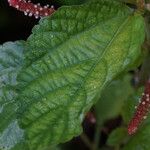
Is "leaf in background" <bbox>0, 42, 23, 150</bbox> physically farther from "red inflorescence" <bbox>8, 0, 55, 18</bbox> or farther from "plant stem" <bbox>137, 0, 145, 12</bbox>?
"plant stem" <bbox>137, 0, 145, 12</bbox>

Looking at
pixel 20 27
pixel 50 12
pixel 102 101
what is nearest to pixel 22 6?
pixel 50 12

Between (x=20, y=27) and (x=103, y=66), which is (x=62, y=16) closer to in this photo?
(x=103, y=66)

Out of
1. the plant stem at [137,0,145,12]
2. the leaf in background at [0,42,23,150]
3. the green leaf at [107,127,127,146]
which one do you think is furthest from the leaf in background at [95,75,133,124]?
the plant stem at [137,0,145,12]

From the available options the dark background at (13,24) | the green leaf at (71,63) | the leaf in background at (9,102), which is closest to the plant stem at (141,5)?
the green leaf at (71,63)

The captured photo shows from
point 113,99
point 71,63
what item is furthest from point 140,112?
point 113,99

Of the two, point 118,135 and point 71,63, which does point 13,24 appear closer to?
point 118,135
